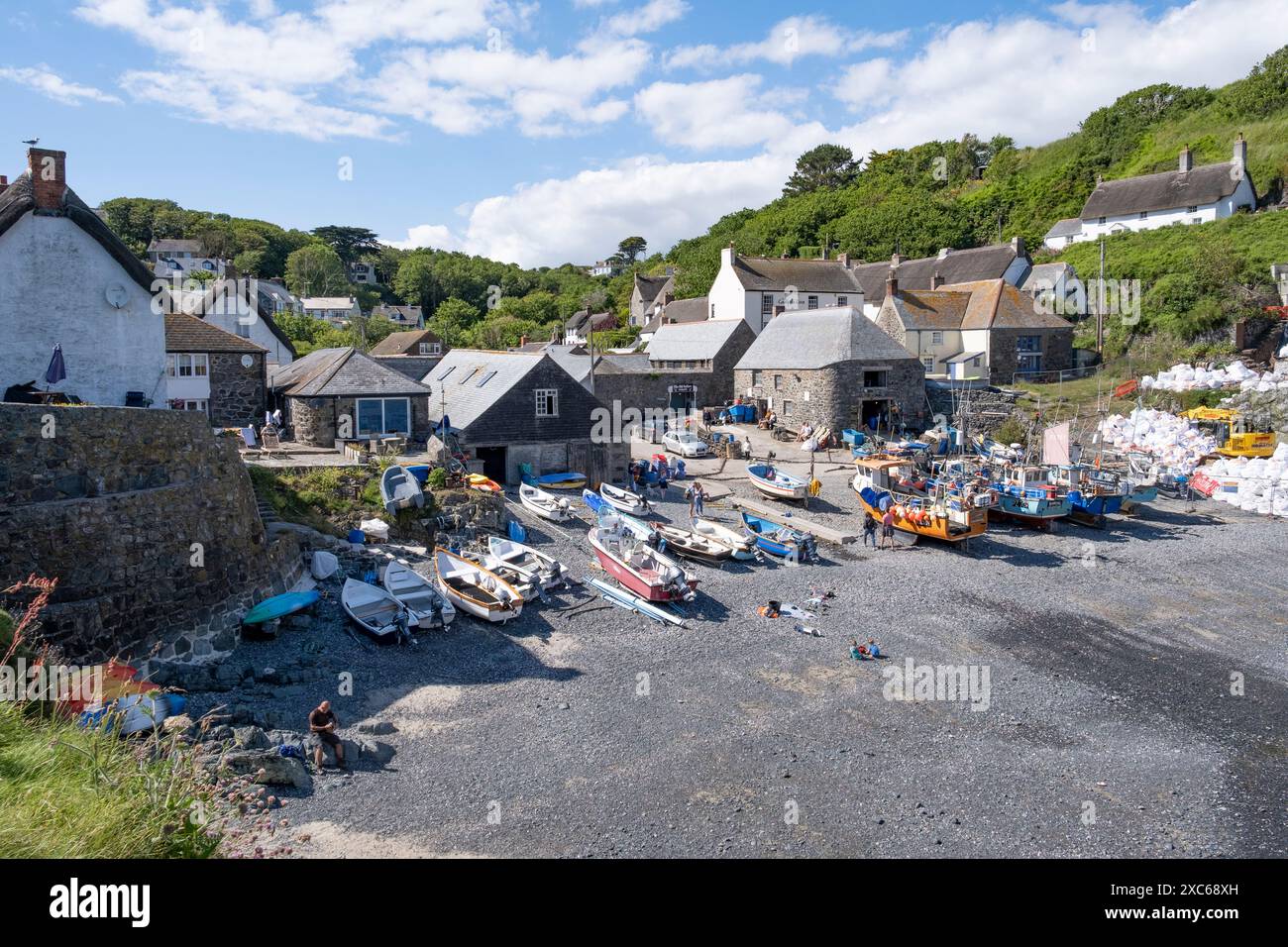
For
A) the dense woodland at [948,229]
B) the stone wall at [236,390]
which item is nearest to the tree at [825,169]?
the dense woodland at [948,229]

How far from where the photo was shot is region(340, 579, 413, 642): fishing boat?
1719 centimetres

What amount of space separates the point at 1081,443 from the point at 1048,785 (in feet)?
87.3

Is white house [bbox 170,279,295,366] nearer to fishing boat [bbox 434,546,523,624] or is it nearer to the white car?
the white car

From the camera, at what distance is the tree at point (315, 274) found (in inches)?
3756

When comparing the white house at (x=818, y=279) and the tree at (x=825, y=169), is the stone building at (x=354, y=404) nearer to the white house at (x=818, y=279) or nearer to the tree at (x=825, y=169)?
the white house at (x=818, y=279)

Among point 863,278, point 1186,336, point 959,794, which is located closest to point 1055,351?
point 1186,336

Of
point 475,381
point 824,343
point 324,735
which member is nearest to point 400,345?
point 475,381

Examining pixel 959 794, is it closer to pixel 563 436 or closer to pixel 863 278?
pixel 563 436

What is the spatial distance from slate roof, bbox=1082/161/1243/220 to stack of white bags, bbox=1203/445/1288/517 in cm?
3059

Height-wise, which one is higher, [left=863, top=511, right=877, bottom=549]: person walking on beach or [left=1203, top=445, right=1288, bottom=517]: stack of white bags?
[left=1203, top=445, right=1288, bottom=517]: stack of white bags

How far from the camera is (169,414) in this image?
16.9 m

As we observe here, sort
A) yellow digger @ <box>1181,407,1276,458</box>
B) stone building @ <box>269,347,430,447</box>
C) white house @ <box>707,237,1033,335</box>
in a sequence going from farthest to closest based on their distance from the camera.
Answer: white house @ <box>707,237,1033,335</box> < yellow digger @ <box>1181,407,1276,458</box> < stone building @ <box>269,347,430,447</box>

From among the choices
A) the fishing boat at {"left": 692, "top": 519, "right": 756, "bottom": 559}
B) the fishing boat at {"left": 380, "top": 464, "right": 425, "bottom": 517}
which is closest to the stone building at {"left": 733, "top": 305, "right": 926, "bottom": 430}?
the fishing boat at {"left": 692, "top": 519, "right": 756, "bottom": 559}
